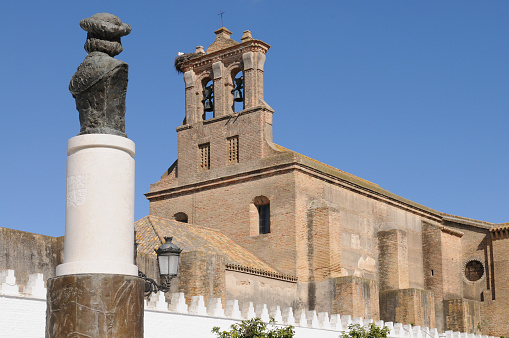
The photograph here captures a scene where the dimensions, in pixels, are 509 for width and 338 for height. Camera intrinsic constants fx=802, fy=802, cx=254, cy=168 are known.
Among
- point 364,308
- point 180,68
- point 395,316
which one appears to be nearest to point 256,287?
point 364,308

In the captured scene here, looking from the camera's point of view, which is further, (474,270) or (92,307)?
(474,270)

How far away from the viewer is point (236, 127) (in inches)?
1069

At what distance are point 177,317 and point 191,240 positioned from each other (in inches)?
302

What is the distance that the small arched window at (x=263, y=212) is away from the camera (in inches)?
1022

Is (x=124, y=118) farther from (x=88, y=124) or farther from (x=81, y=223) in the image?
(x=81, y=223)

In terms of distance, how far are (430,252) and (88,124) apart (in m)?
25.7

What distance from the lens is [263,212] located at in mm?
26219

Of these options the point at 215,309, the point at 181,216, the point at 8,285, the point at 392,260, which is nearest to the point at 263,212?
the point at 181,216

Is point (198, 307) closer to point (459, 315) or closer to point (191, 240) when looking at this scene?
point (191, 240)

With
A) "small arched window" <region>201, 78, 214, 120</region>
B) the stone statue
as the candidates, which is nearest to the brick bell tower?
"small arched window" <region>201, 78, 214, 120</region>

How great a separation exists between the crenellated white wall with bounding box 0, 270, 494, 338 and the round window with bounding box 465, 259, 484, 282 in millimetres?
8087

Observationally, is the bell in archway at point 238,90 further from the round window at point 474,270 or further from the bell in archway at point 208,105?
the round window at point 474,270

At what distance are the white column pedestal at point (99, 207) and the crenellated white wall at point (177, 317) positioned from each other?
19.7 feet

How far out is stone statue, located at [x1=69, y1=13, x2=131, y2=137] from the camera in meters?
6.85
